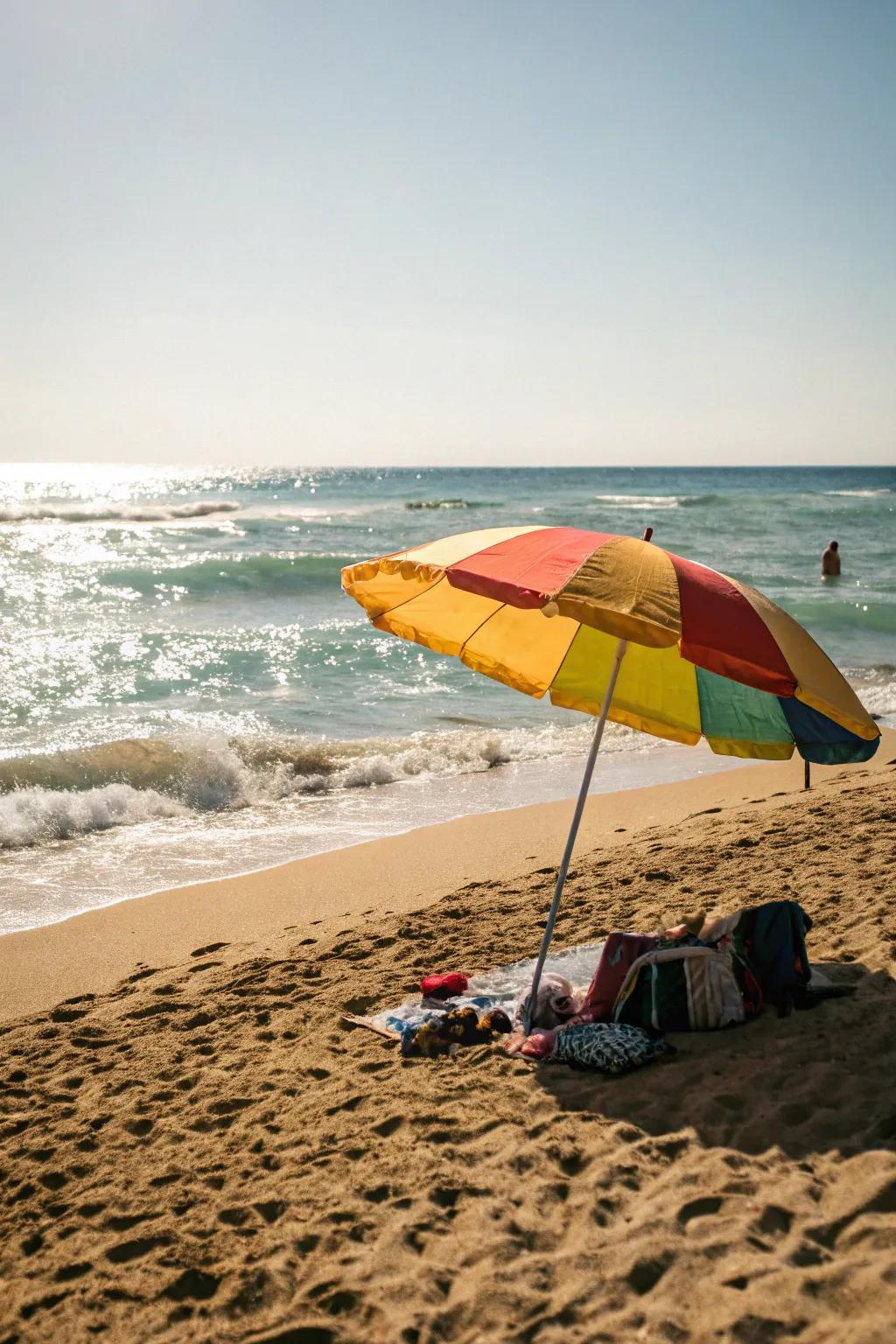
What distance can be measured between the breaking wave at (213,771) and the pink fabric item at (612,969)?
553cm

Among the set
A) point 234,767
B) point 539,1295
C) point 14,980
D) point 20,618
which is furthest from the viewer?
point 20,618

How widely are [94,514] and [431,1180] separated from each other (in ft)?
139

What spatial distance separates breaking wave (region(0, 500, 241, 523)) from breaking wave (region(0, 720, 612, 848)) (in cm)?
3198

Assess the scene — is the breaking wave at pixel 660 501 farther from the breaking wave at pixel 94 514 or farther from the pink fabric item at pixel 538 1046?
the pink fabric item at pixel 538 1046

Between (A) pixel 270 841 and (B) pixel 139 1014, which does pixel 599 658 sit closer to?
(B) pixel 139 1014

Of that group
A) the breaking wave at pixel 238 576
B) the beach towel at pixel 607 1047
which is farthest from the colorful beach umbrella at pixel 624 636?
the breaking wave at pixel 238 576

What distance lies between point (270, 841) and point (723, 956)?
481 cm

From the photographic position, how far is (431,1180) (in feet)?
11.1

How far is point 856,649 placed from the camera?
16984mm

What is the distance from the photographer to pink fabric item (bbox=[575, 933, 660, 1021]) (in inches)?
169

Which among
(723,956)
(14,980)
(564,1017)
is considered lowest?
(14,980)

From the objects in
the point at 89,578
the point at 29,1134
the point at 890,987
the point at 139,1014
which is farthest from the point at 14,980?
the point at 89,578

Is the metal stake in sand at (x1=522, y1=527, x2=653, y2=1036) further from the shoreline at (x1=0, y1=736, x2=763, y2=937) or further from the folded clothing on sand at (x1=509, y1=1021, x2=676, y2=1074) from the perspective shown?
the shoreline at (x1=0, y1=736, x2=763, y2=937)

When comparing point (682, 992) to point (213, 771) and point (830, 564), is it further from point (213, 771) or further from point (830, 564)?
point (830, 564)
